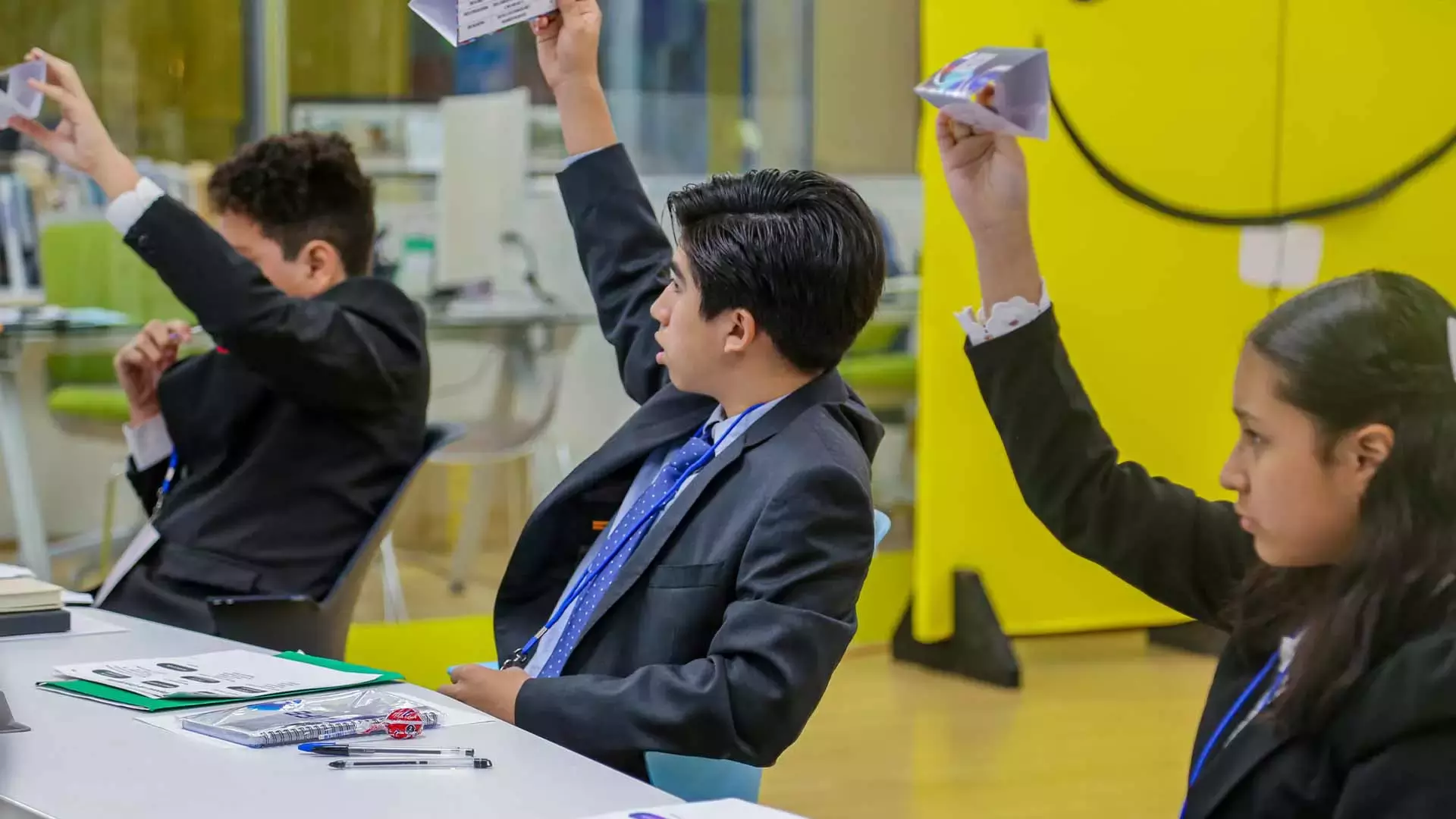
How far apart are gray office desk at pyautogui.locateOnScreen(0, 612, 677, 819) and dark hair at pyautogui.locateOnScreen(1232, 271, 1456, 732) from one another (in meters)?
0.50

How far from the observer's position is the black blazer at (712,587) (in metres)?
1.58

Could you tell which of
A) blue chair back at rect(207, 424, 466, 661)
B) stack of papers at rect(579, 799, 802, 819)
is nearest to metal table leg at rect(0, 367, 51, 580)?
blue chair back at rect(207, 424, 466, 661)

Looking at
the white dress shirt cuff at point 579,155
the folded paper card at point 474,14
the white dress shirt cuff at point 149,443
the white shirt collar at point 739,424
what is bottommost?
the white dress shirt cuff at point 149,443

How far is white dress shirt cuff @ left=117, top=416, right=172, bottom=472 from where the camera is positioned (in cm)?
268

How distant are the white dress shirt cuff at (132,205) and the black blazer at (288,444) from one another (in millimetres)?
200

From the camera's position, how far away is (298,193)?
265 cm

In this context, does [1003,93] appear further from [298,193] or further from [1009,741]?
[1009,741]

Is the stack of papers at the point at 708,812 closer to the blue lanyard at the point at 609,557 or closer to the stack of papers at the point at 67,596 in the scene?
the blue lanyard at the point at 609,557

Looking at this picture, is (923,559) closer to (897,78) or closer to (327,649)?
(897,78)

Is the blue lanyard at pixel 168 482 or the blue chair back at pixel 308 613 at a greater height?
the blue lanyard at pixel 168 482

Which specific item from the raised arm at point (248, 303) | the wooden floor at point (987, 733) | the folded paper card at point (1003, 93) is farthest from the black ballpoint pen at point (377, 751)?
the wooden floor at point (987, 733)

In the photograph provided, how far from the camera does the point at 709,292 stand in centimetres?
177

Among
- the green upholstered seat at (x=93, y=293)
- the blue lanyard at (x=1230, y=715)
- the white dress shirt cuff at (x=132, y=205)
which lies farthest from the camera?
the green upholstered seat at (x=93, y=293)

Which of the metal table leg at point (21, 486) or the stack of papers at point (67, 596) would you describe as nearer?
the stack of papers at point (67, 596)
